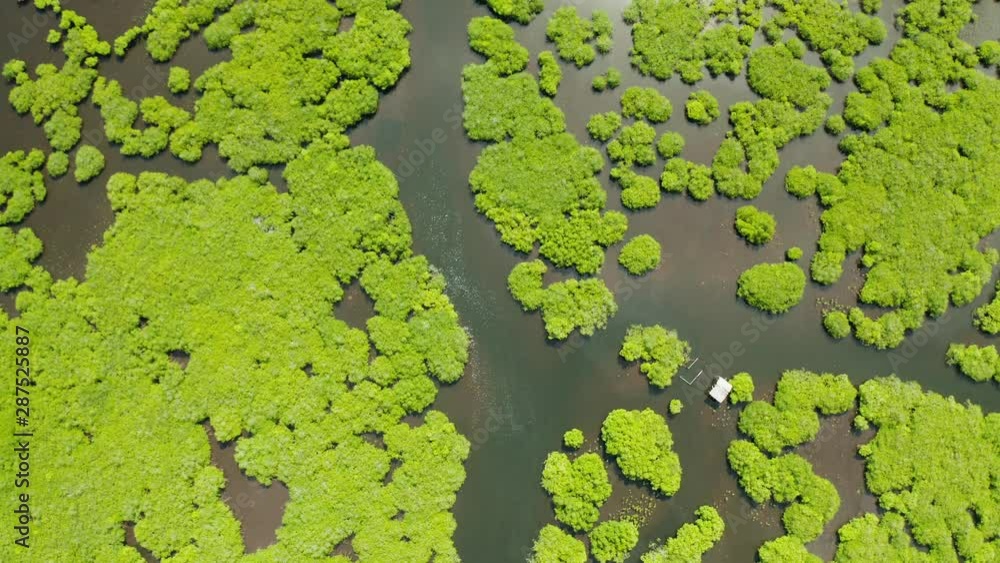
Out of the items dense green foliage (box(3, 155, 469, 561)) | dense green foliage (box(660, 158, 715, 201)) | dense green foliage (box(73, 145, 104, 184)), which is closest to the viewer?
dense green foliage (box(3, 155, 469, 561))

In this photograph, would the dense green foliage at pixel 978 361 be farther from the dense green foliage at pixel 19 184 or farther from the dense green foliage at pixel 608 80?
A: the dense green foliage at pixel 19 184

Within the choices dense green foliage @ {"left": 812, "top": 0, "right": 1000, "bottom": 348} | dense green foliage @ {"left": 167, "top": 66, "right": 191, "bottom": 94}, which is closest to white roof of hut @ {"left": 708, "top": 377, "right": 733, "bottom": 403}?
dense green foliage @ {"left": 812, "top": 0, "right": 1000, "bottom": 348}

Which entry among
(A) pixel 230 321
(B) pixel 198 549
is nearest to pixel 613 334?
(A) pixel 230 321

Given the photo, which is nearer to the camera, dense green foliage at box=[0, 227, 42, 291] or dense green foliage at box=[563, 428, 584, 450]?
dense green foliage at box=[0, 227, 42, 291]

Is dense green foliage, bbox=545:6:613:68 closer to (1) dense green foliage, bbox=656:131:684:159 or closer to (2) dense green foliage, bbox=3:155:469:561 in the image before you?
(1) dense green foliage, bbox=656:131:684:159

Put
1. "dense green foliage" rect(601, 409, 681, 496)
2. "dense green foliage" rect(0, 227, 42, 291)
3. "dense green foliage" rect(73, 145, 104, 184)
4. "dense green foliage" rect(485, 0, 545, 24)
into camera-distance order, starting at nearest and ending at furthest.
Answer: "dense green foliage" rect(0, 227, 42, 291) < "dense green foliage" rect(601, 409, 681, 496) < "dense green foliage" rect(73, 145, 104, 184) < "dense green foliage" rect(485, 0, 545, 24)

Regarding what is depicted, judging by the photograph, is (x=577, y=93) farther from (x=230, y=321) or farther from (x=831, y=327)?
(x=230, y=321)

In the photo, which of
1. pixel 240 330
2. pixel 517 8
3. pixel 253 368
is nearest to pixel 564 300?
pixel 517 8

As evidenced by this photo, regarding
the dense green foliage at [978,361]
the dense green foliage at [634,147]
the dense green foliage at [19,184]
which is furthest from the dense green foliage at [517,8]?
the dense green foliage at [978,361]
